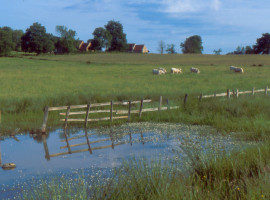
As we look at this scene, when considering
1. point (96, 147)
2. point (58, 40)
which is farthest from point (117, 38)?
point (96, 147)

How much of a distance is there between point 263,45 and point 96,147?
95.8 metres

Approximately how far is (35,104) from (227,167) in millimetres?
16386

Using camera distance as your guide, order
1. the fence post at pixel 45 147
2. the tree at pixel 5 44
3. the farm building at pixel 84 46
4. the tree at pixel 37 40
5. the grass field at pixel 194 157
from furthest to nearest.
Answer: the farm building at pixel 84 46 → the tree at pixel 37 40 → the tree at pixel 5 44 → the fence post at pixel 45 147 → the grass field at pixel 194 157

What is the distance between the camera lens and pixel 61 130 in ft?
57.3

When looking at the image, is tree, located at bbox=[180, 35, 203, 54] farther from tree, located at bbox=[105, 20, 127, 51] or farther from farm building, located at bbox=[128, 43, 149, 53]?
tree, located at bbox=[105, 20, 127, 51]

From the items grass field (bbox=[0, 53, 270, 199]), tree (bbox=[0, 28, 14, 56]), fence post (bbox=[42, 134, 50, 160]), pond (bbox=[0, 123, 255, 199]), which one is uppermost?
tree (bbox=[0, 28, 14, 56])

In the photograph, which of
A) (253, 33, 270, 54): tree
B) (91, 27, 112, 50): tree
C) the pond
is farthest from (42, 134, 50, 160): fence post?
(253, 33, 270, 54): tree

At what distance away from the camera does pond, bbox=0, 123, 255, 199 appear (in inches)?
403

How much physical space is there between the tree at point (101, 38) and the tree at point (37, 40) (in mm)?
15279

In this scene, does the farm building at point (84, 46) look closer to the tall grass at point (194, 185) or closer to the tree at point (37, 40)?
the tree at point (37, 40)

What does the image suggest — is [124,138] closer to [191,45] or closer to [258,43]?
[258,43]

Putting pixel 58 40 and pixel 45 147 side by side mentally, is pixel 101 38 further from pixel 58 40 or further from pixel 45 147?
pixel 45 147

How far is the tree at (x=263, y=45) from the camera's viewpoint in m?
97.0

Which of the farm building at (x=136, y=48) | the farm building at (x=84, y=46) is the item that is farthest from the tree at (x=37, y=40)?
the farm building at (x=136, y=48)
